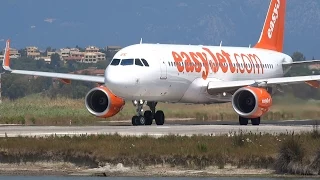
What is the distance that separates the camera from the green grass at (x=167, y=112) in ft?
215

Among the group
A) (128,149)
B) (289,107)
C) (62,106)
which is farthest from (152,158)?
(62,106)

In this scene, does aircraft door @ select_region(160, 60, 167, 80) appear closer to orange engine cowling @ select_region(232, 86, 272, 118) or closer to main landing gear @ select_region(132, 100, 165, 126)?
main landing gear @ select_region(132, 100, 165, 126)

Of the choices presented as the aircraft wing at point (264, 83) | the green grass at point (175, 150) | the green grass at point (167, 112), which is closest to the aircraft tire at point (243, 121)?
the aircraft wing at point (264, 83)

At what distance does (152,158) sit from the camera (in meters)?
40.9

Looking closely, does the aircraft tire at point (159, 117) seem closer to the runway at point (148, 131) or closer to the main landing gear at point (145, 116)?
the main landing gear at point (145, 116)

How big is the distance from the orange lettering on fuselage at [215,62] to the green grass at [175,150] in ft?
53.9

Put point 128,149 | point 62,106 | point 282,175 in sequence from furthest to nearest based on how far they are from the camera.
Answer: point 62,106, point 128,149, point 282,175

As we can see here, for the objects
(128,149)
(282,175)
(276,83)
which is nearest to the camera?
(282,175)

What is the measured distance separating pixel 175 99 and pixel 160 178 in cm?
2161

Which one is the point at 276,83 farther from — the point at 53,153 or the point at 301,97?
the point at 53,153

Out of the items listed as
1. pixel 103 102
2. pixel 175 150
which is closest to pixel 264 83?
pixel 103 102

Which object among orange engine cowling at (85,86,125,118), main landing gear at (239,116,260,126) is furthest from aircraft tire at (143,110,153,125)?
main landing gear at (239,116,260,126)

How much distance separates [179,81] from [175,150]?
741 inches

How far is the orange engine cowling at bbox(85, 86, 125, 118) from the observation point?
197 ft
